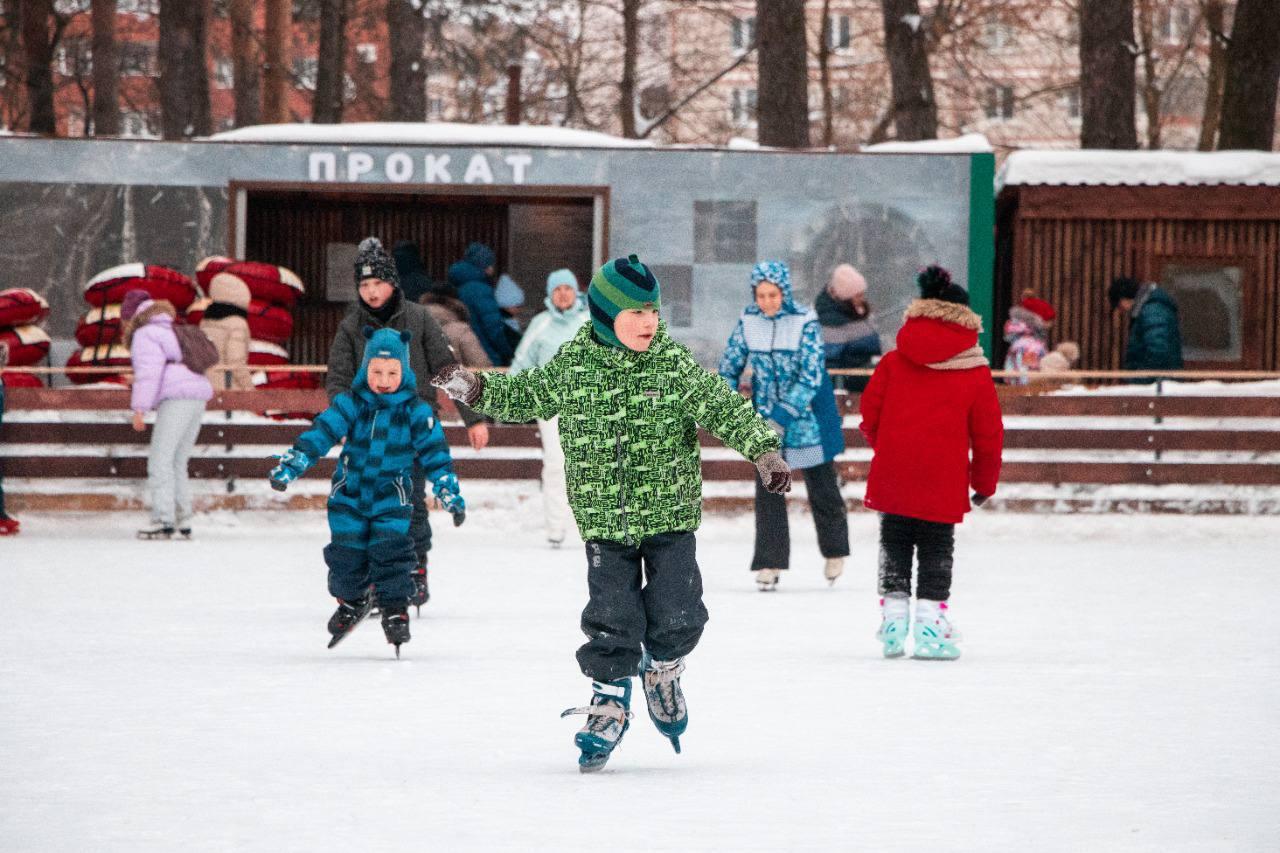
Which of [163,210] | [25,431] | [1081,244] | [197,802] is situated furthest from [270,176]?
[197,802]

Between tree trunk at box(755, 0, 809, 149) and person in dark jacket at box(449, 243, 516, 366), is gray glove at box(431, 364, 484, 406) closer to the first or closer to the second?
person in dark jacket at box(449, 243, 516, 366)

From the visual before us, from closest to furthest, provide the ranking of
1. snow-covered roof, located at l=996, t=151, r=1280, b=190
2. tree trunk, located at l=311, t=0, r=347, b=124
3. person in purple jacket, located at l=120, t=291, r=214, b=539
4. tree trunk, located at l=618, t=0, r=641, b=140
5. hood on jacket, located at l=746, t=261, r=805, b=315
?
hood on jacket, located at l=746, t=261, r=805, b=315 → person in purple jacket, located at l=120, t=291, r=214, b=539 → snow-covered roof, located at l=996, t=151, r=1280, b=190 → tree trunk, located at l=311, t=0, r=347, b=124 → tree trunk, located at l=618, t=0, r=641, b=140

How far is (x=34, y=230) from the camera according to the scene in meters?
16.8

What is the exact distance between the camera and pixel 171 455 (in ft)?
42.3

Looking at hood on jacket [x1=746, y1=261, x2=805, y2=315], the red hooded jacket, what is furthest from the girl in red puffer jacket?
hood on jacket [x1=746, y1=261, x2=805, y2=315]

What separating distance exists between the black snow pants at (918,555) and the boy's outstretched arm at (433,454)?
1636mm

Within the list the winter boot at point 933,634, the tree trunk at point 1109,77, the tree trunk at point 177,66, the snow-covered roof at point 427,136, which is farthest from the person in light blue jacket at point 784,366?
the tree trunk at point 177,66

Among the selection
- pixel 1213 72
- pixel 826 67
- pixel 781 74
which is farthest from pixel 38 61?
pixel 1213 72

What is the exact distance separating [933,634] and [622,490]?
2.54 meters

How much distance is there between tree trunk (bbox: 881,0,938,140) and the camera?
22.2 m

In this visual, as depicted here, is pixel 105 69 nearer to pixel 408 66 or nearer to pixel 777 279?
pixel 408 66

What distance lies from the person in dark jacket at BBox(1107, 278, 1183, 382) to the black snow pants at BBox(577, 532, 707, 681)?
36.8 feet

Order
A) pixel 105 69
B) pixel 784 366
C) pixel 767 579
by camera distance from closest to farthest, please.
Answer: pixel 784 366 → pixel 767 579 → pixel 105 69

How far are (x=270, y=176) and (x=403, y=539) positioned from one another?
1001cm
